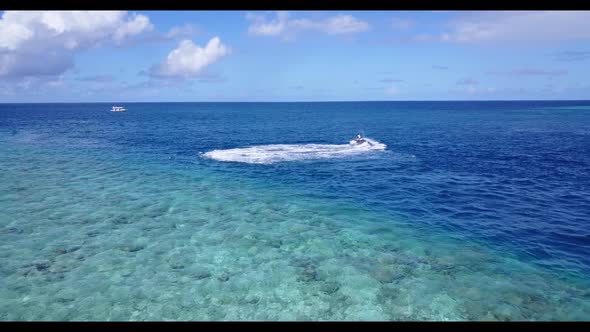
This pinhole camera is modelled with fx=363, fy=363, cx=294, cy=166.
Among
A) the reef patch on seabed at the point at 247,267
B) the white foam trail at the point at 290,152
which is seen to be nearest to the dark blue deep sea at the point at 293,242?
the reef patch on seabed at the point at 247,267

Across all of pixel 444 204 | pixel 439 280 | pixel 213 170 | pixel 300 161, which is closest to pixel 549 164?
pixel 444 204

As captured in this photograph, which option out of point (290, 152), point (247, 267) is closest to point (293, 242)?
point (247, 267)

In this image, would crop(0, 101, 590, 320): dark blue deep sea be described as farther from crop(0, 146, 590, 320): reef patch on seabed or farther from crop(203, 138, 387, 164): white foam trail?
crop(203, 138, 387, 164): white foam trail

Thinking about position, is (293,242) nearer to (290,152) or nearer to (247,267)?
(247,267)

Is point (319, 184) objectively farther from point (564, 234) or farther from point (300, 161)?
point (564, 234)

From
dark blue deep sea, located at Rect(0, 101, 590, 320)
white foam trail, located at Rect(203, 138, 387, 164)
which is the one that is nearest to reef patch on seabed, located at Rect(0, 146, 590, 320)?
dark blue deep sea, located at Rect(0, 101, 590, 320)
